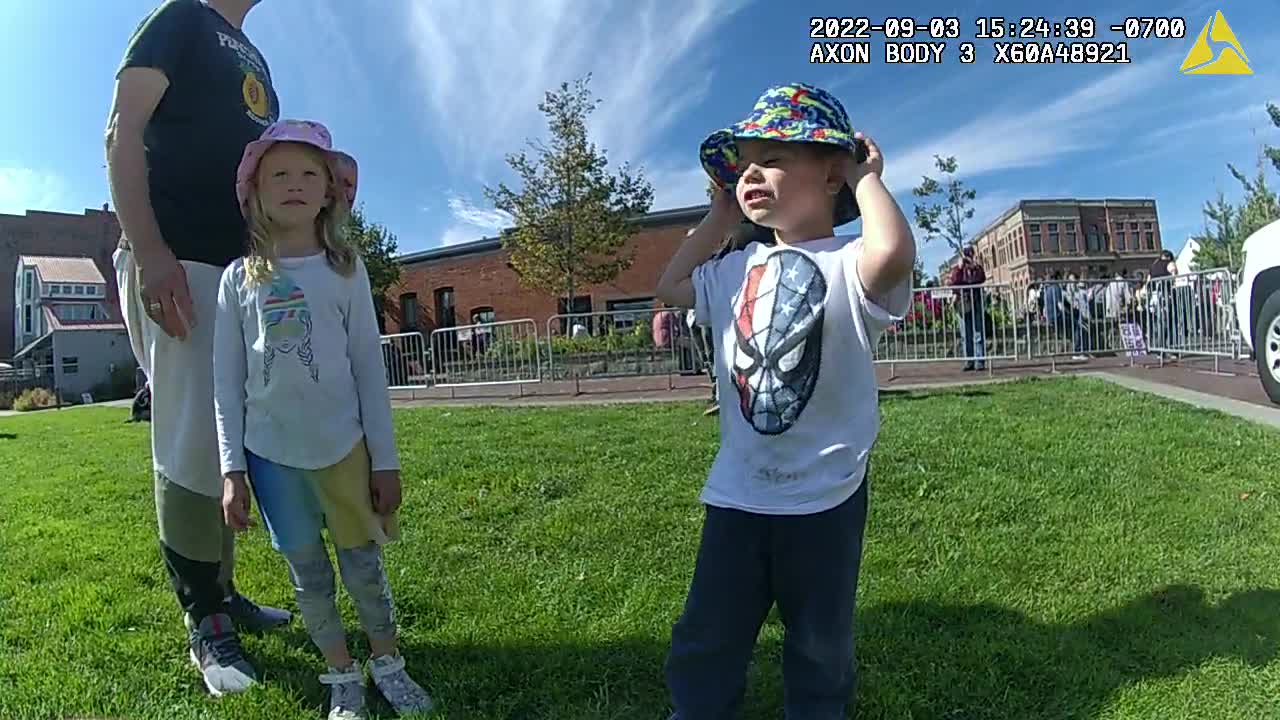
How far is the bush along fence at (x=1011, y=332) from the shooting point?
412 inches

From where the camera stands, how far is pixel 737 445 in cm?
177

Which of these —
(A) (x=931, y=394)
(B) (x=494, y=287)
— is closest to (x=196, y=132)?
(A) (x=931, y=394)

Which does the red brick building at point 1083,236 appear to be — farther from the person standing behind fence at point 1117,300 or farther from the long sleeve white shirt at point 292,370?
the long sleeve white shirt at point 292,370

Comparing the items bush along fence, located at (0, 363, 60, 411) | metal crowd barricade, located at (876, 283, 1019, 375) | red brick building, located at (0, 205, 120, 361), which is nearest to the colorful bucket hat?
metal crowd barricade, located at (876, 283, 1019, 375)

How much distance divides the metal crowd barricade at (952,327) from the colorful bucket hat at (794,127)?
31.4 ft

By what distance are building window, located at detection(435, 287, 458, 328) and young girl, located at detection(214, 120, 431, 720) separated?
1237 inches

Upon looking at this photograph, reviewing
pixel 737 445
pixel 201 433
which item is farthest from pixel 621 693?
pixel 201 433

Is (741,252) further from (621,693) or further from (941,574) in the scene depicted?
(941,574)

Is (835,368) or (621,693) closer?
(835,368)

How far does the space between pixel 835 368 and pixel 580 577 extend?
5.53 ft

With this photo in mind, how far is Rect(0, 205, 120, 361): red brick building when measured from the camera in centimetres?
5081

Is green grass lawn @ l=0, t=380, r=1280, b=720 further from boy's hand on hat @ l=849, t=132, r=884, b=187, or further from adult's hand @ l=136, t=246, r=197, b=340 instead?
boy's hand on hat @ l=849, t=132, r=884, b=187

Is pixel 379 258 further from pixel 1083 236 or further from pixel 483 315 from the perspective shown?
pixel 1083 236

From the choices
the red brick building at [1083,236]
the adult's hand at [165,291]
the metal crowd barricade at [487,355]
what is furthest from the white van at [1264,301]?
the red brick building at [1083,236]
